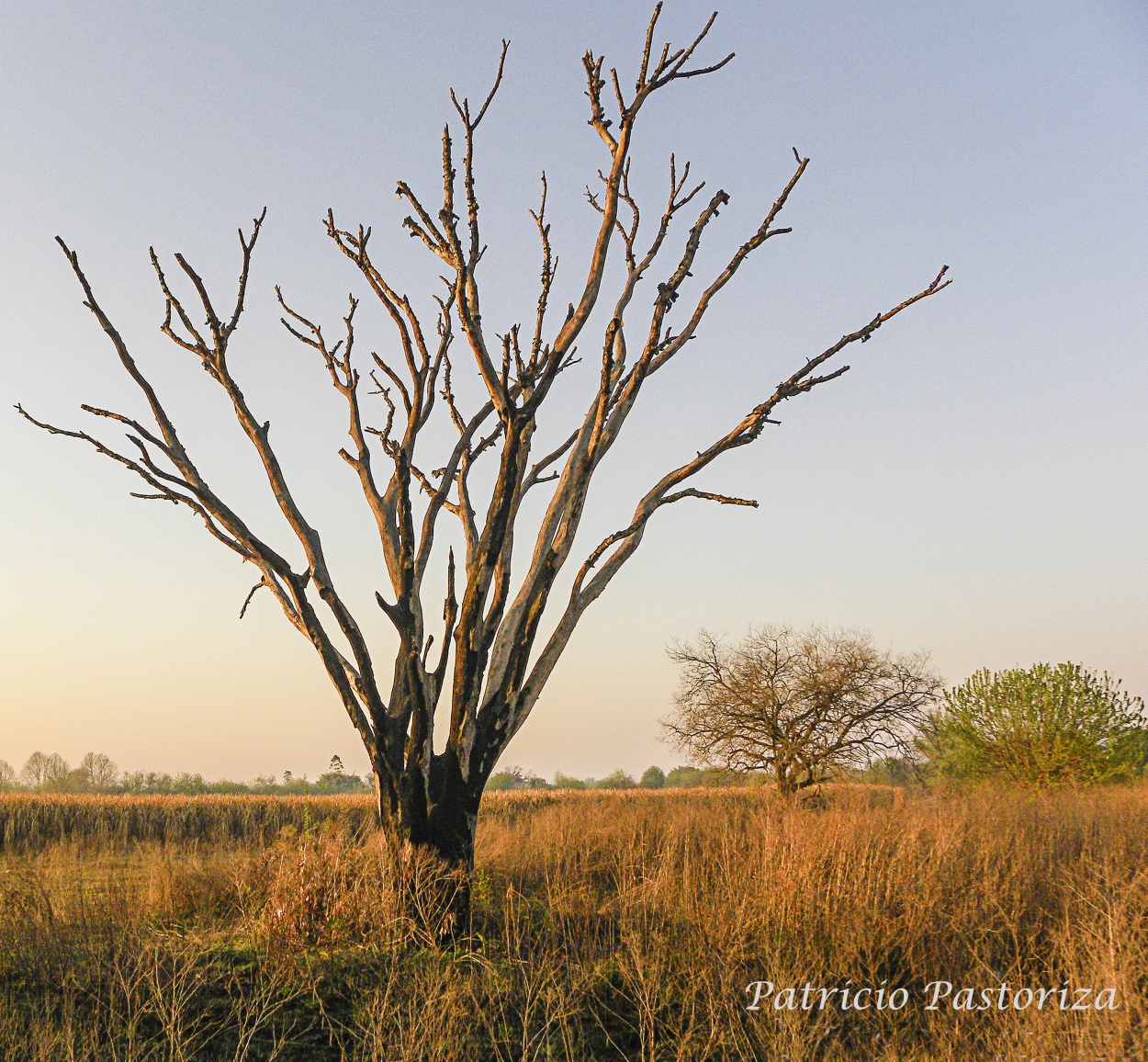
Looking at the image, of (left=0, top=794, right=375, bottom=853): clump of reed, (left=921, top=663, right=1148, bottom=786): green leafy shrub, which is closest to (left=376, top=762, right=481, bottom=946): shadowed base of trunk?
(left=0, top=794, right=375, bottom=853): clump of reed

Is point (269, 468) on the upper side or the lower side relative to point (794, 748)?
upper

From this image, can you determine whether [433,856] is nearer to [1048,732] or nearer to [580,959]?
[580,959]

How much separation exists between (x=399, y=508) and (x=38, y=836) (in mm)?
13519

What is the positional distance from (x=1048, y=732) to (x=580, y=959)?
22.8m

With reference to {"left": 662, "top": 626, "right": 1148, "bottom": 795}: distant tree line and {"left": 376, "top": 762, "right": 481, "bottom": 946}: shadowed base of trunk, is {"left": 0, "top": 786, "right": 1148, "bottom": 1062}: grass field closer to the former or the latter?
{"left": 376, "top": 762, "right": 481, "bottom": 946}: shadowed base of trunk

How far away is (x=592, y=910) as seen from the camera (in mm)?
6309

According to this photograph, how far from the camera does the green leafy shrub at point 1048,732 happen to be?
76.5ft

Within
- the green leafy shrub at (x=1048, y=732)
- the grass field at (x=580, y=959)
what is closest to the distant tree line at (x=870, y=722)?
the green leafy shrub at (x=1048, y=732)

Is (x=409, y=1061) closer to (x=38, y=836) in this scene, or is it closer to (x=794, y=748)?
(x=38, y=836)

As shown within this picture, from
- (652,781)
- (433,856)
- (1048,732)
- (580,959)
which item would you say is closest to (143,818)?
(433,856)

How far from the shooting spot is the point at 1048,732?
23.8 m

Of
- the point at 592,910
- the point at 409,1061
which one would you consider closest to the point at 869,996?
the point at 592,910

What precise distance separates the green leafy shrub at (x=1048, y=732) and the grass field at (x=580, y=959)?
58.1 feet

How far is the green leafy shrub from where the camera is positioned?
23.3m
